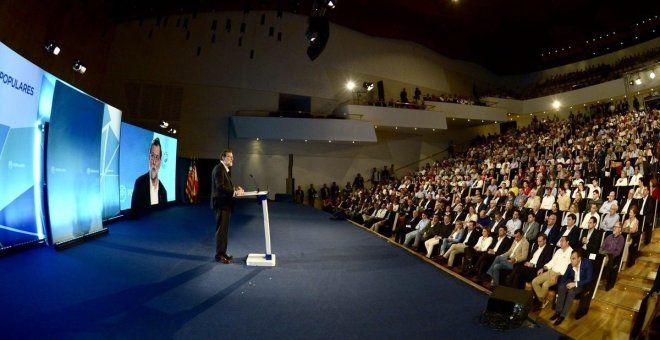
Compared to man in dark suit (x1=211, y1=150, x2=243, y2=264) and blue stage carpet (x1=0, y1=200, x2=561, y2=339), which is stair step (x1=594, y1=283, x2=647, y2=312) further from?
man in dark suit (x1=211, y1=150, x2=243, y2=264)

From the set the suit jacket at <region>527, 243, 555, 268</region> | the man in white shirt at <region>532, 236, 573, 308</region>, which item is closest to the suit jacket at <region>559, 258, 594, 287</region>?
the man in white shirt at <region>532, 236, 573, 308</region>

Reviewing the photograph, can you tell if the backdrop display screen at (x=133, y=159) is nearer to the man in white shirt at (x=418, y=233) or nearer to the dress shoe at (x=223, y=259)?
the dress shoe at (x=223, y=259)

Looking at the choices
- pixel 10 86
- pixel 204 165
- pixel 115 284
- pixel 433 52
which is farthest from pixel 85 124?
pixel 433 52

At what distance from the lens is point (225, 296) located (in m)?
3.07

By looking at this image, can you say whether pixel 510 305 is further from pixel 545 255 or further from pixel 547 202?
pixel 547 202

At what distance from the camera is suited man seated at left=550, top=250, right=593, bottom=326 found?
3678 mm

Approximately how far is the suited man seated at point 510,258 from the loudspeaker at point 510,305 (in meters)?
1.71

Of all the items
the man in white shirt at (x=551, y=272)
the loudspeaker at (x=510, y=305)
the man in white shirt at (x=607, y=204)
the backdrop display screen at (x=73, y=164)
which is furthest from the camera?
the man in white shirt at (x=607, y=204)

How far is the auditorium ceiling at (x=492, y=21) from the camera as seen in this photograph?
585 inches

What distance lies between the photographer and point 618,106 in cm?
1516

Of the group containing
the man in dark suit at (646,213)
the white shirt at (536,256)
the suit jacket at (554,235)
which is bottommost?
the white shirt at (536,256)

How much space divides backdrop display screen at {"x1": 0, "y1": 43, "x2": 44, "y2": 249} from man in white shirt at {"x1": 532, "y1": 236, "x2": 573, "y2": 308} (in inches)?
217

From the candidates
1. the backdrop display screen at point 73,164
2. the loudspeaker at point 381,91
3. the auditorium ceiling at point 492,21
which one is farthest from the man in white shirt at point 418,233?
the loudspeaker at point 381,91

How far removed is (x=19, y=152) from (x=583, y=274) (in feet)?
19.5
